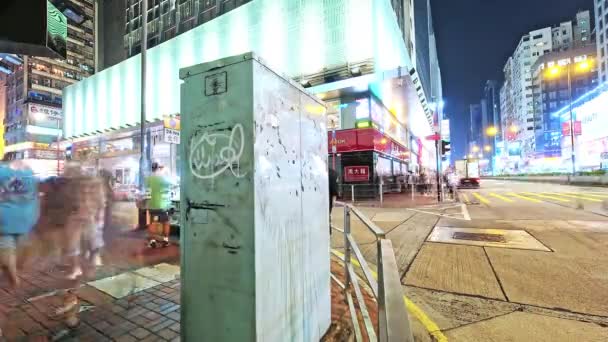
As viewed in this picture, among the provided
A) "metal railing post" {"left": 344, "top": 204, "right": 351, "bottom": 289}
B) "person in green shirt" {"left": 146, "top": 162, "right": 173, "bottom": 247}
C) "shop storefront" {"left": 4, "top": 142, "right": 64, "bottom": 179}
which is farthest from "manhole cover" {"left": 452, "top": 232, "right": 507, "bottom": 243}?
"shop storefront" {"left": 4, "top": 142, "right": 64, "bottom": 179}

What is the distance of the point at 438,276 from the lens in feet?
14.3

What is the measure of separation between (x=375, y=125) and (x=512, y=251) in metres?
13.8

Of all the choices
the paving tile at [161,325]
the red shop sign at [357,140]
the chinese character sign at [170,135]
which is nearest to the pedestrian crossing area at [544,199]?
the red shop sign at [357,140]

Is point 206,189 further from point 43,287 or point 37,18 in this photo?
point 37,18

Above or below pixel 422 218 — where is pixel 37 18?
above

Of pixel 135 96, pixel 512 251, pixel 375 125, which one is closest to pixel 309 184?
pixel 512 251

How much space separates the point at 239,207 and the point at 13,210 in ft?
12.3

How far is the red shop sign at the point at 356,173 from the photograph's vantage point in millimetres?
17950

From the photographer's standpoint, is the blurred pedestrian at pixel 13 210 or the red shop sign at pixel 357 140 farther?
the red shop sign at pixel 357 140

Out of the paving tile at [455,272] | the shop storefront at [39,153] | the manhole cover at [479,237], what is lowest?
the paving tile at [455,272]

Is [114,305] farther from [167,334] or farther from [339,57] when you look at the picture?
[339,57]

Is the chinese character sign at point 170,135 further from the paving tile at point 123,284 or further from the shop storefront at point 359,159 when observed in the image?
the shop storefront at point 359,159

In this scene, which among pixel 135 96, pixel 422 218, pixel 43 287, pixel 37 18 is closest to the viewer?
pixel 43 287

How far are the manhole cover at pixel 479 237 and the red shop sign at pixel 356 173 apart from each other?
10.7 m
